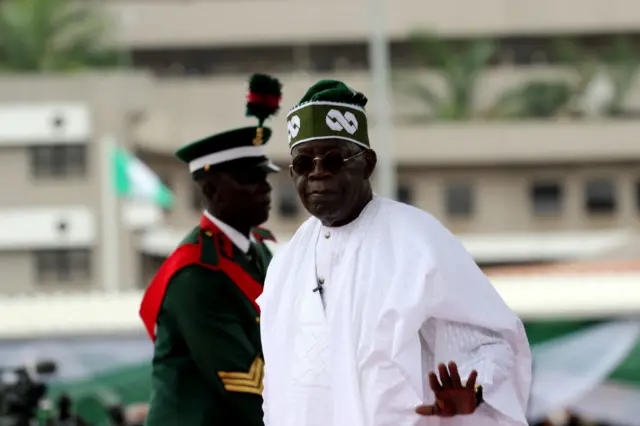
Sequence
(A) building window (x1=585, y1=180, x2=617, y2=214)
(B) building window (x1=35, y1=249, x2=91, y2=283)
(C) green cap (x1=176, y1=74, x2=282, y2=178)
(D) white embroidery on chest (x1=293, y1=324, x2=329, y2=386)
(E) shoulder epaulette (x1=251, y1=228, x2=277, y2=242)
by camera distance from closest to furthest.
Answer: (D) white embroidery on chest (x1=293, y1=324, x2=329, y2=386) → (C) green cap (x1=176, y1=74, x2=282, y2=178) → (E) shoulder epaulette (x1=251, y1=228, x2=277, y2=242) → (B) building window (x1=35, y1=249, x2=91, y2=283) → (A) building window (x1=585, y1=180, x2=617, y2=214)

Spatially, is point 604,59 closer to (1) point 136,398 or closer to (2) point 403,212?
(1) point 136,398

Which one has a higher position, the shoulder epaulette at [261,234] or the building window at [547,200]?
the shoulder epaulette at [261,234]

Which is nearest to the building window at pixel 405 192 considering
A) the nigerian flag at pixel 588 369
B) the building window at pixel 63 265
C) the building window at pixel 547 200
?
the building window at pixel 547 200

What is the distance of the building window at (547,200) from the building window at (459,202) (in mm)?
1768

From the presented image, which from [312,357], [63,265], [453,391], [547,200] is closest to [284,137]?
[63,265]

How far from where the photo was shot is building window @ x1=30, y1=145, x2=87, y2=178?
90.3 ft

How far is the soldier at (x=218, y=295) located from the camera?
343 centimetres

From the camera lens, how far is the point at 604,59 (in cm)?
3173

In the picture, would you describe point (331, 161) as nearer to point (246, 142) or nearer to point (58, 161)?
point (246, 142)

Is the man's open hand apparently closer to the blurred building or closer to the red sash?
the red sash

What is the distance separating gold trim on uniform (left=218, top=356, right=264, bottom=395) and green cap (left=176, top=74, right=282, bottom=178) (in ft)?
2.28

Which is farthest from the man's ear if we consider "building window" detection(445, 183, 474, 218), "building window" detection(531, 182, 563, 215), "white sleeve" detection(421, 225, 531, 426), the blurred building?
"building window" detection(531, 182, 563, 215)

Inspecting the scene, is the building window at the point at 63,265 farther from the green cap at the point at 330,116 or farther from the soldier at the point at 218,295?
the green cap at the point at 330,116

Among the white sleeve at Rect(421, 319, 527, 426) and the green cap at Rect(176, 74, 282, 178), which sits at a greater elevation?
the green cap at Rect(176, 74, 282, 178)
